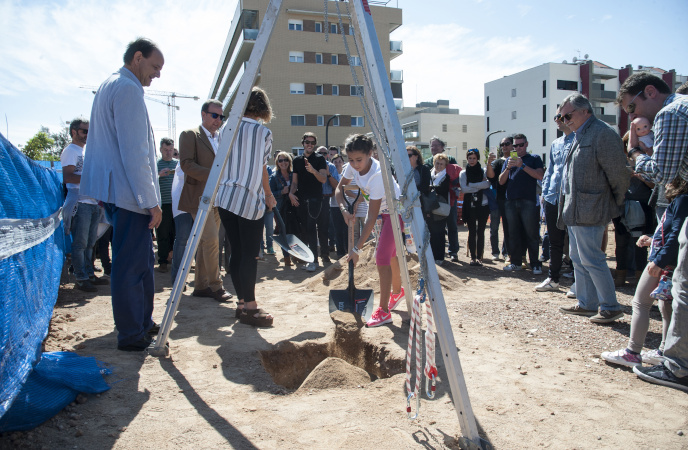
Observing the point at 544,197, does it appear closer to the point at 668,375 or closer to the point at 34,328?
the point at 668,375

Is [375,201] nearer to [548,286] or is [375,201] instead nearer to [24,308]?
[24,308]

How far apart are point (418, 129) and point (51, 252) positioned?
203 feet

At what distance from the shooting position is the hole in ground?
9.74ft

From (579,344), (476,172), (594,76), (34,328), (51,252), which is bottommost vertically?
(579,344)

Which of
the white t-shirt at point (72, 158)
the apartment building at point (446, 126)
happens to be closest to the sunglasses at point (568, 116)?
the white t-shirt at point (72, 158)

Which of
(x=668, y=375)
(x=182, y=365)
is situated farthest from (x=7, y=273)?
(x=668, y=375)

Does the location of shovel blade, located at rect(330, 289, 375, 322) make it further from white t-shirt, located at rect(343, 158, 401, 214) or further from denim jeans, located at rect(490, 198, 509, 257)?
denim jeans, located at rect(490, 198, 509, 257)

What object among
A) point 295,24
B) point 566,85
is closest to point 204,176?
point 295,24

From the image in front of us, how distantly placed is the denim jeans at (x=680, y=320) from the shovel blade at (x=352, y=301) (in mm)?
2313

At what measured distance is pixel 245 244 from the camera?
12.6 ft

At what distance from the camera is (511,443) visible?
211cm

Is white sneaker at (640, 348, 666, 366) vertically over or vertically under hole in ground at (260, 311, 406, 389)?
over

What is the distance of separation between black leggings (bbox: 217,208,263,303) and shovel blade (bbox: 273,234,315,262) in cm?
70

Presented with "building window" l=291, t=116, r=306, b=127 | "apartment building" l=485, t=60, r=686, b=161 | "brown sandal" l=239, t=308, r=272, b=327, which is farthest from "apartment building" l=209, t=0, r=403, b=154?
"brown sandal" l=239, t=308, r=272, b=327
